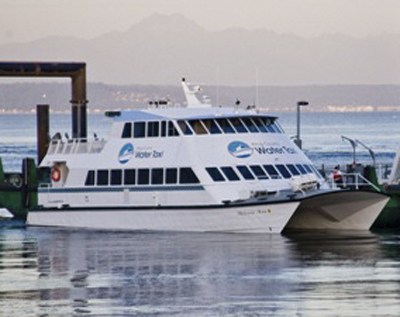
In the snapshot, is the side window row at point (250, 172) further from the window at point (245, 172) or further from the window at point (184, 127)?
the window at point (184, 127)

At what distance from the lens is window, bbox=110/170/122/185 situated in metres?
53.1

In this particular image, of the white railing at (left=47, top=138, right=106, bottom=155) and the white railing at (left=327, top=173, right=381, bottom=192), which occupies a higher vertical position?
the white railing at (left=47, top=138, right=106, bottom=155)

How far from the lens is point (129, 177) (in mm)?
52844

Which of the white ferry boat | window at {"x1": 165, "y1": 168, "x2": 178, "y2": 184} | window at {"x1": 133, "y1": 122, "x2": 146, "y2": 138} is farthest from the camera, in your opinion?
window at {"x1": 133, "y1": 122, "x2": 146, "y2": 138}

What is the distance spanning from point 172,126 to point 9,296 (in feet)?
54.8

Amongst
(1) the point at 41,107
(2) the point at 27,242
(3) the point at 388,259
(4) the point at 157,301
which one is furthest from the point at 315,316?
(1) the point at 41,107

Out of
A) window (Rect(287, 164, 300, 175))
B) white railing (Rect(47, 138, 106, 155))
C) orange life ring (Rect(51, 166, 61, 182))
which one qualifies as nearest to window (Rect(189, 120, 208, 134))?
window (Rect(287, 164, 300, 175))

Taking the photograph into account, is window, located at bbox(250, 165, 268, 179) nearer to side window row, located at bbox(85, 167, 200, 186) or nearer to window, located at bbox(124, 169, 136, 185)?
side window row, located at bbox(85, 167, 200, 186)

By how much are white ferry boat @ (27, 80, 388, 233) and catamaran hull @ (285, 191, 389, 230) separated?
3 cm

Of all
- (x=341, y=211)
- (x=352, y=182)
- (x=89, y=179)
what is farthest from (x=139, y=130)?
(x=352, y=182)

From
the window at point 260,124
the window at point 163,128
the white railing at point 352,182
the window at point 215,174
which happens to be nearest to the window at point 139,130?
the window at point 163,128

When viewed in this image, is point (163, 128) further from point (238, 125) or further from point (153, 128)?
point (238, 125)

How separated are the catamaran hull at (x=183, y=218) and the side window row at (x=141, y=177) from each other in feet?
2.55

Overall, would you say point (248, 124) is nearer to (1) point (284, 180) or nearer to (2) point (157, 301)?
(1) point (284, 180)
